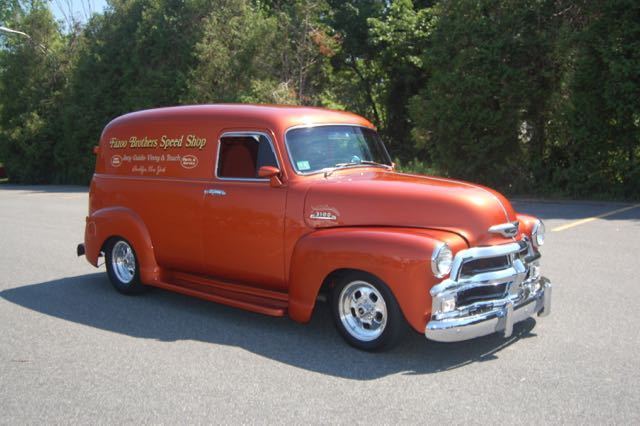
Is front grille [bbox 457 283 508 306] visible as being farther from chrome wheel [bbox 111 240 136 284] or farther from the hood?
chrome wheel [bbox 111 240 136 284]

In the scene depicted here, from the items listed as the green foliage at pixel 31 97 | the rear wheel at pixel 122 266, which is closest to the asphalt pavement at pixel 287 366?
the rear wheel at pixel 122 266

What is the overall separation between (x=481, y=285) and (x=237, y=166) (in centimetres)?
274

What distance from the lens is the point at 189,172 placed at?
7.02 meters

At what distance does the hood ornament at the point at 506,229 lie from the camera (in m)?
5.34

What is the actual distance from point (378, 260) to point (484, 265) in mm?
847

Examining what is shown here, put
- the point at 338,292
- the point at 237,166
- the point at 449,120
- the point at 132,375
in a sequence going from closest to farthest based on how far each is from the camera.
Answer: the point at 132,375, the point at 338,292, the point at 237,166, the point at 449,120

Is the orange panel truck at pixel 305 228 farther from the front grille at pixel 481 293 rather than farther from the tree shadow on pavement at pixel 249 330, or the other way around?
the tree shadow on pavement at pixel 249 330

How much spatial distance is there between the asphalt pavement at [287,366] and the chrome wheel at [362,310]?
0.20m

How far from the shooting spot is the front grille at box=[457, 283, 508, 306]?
5.14 metres

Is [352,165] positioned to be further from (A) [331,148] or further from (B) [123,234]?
(B) [123,234]

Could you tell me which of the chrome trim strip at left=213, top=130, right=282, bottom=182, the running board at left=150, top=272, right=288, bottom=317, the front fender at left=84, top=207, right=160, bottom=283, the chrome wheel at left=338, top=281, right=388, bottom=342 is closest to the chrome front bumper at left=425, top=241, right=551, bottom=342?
the chrome wheel at left=338, top=281, right=388, bottom=342

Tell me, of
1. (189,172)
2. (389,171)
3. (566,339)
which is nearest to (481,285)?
(566,339)

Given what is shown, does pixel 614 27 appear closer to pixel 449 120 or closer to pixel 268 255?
pixel 449 120

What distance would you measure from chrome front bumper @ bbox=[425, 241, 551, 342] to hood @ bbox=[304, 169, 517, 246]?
0.66 ft
